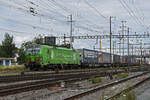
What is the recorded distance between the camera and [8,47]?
72.6 m

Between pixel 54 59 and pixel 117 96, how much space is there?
2022cm

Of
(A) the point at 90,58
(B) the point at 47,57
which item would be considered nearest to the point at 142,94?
(B) the point at 47,57

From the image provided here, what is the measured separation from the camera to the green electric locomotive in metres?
27.8

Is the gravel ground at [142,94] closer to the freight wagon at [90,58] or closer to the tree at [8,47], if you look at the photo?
the freight wagon at [90,58]

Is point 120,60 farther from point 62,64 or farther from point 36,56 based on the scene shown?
point 36,56

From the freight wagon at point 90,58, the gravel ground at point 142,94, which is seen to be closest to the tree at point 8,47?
the freight wagon at point 90,58

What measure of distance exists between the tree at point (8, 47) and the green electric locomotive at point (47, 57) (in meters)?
42.7

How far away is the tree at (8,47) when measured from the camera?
72.3m

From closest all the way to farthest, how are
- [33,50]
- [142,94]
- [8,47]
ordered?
1. [142,94]
2. [33,50]
3. [8,47]

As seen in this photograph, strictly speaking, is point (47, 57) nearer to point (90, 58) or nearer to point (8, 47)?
point (90, 58)

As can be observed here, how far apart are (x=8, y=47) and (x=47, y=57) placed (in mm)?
47389

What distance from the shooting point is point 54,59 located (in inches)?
1200

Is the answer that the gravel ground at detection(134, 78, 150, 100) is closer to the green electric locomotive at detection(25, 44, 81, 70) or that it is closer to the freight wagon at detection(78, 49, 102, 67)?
the green electric locomotive at detection(25, 44, 81, 70)

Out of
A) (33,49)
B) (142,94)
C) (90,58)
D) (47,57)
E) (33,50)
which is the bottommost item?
(142,94)
